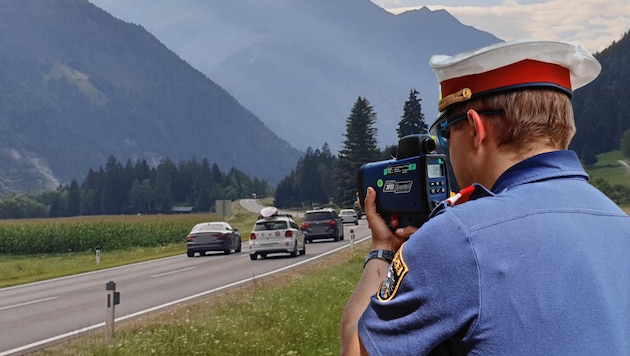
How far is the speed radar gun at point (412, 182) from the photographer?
7.95ft

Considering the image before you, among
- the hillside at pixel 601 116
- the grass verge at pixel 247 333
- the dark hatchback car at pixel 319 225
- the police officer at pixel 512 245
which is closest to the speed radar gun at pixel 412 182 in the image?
the police officer at pixel 512 245

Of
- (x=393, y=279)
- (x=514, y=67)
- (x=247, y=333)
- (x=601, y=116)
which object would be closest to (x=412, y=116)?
(x=601, y=116)

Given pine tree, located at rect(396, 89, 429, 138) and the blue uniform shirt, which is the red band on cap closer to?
the blue uniform shirt

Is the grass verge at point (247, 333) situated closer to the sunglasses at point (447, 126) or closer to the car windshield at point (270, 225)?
the sunglasses at point (447, 126)

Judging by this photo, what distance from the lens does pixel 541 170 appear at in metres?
2.00

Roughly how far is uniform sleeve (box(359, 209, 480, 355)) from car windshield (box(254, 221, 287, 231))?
27.9 m

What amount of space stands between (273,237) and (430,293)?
28816 mm

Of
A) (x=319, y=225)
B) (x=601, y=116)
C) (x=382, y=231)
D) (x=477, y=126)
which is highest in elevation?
(x=601, y=116)

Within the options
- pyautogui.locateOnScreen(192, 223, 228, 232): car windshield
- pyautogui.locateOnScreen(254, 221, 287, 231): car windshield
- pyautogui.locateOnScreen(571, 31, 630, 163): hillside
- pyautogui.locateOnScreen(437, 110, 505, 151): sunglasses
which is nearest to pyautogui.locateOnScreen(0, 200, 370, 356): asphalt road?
pyautogui.locateOnScreen(254, 221, 287, 231): car windshield

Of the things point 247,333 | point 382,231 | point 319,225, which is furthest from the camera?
point 319,225

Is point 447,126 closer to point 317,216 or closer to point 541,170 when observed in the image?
point 541,170

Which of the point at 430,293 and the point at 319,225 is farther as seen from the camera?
the point at 319,225

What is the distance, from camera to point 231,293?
17.8 metres

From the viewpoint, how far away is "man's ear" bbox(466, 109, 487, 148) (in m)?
2.07
